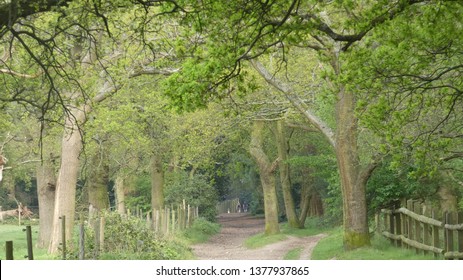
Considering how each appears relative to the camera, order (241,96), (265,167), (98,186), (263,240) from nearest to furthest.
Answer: (241,96)
(263,240)
(98,186)
(265,167)

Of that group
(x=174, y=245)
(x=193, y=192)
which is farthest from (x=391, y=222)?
(x=193, y=192)

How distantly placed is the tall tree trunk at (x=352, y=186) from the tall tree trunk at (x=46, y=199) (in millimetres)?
14894

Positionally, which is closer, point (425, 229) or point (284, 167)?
point (425, 229)

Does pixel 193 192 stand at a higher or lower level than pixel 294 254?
higher

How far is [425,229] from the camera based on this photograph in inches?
861

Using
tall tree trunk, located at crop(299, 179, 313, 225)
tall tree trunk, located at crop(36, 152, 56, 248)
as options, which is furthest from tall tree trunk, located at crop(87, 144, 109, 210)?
tall tree trunk, located at crop(299, 179, 313, 225)

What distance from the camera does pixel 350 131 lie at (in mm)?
26609

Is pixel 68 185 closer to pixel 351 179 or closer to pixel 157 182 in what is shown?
pixel 351 179

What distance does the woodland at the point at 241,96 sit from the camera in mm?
15234

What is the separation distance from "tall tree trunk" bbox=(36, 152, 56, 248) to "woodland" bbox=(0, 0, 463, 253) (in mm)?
63

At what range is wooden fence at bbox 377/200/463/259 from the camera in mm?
19250

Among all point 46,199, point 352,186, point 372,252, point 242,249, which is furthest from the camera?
point 46,199

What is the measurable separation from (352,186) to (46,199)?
16143 millimetres
